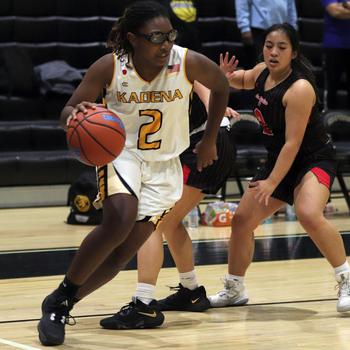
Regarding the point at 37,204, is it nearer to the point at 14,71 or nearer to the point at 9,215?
the point at 9,215

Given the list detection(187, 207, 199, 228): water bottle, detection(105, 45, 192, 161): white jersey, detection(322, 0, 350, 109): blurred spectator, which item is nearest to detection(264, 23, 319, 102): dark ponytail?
detection(105, 45, 192, 161): white jersey

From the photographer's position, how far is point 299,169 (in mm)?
5465

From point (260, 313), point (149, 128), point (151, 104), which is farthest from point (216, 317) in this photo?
point (151, 104)

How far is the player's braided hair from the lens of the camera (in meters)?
4.80

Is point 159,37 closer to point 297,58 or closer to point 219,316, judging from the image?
point 297,58

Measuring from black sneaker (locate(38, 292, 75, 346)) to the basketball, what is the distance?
0.70m

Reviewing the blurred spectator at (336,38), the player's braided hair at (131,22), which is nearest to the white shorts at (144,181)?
the player's braided hair at (131,22)

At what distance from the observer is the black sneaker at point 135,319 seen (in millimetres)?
5066

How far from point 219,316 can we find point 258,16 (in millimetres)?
5837

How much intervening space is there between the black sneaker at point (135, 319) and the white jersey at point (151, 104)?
2.57ft

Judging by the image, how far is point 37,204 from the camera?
1009 cm

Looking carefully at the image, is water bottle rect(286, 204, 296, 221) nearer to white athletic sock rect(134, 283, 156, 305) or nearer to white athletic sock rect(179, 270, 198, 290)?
white athletic sock rect(179, 270, 198, 290)

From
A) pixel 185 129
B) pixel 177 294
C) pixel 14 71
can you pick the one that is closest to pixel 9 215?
pixel 14 71

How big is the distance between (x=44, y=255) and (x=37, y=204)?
113 inches
